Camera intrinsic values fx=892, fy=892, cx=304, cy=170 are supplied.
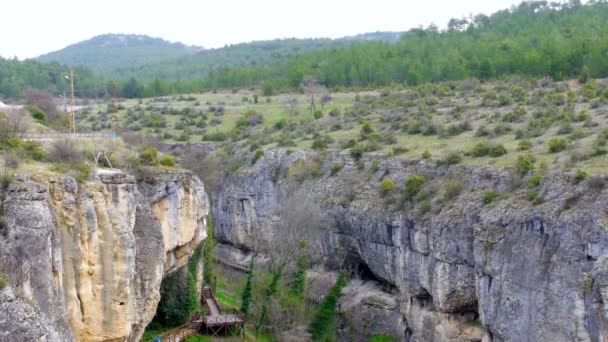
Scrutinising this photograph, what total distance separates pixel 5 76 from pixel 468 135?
63.0m

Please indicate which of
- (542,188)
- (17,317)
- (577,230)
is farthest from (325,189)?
(17,317)

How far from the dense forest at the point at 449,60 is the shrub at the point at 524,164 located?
3239 centimetres

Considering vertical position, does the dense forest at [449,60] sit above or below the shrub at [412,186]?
above

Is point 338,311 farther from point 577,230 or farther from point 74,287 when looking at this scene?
point 74,287

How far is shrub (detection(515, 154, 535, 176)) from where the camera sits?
38625 millimetres

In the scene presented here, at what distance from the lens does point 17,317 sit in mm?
18953

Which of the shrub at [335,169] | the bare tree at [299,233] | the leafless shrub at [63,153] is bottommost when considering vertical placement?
the bare tree at [299,233]

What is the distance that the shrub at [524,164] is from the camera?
38.6 m

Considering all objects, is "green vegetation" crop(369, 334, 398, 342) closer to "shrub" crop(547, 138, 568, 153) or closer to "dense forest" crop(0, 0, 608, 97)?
"shrub" crop(547, 138, 568, 153)

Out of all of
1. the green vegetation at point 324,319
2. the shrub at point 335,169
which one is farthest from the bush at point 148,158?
the shrub at point 335,169

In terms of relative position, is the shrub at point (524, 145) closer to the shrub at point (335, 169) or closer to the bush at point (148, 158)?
the shrub at point (335, 169)

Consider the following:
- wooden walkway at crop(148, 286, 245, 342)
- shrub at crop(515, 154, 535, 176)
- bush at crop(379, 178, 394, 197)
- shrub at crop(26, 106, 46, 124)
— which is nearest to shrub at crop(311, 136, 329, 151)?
bush at crop(379, 178, 394, 197)

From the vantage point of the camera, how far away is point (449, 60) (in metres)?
90.5

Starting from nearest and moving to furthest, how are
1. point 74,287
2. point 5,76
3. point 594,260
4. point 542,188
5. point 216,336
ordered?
point 74,287 < point 594,260 < point 542,188 < point 216,336 < point 5,76
